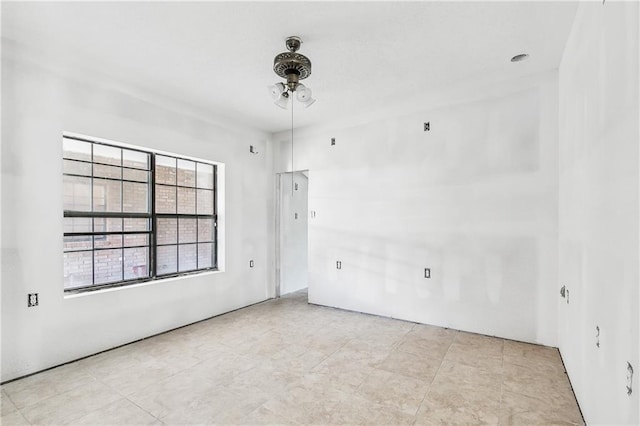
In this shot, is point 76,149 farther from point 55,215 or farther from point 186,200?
point 186,200

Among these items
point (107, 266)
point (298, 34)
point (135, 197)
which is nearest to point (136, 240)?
point (107, 266)

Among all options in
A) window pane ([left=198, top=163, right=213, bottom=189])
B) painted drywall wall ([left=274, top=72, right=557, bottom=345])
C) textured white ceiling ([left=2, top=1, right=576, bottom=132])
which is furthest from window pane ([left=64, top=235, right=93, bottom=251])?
painted drywall wall ([left=274, top=72, right=557, bottom=345])

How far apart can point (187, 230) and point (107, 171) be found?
48.7 inches

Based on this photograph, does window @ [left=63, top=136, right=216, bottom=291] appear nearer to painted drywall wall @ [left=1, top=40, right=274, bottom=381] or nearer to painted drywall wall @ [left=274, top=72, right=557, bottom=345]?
painted drywall wall @ [left=1, top=40, right=274, bottom=381]

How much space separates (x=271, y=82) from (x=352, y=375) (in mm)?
3158

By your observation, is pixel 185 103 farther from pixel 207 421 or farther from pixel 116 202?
pixel 207 421

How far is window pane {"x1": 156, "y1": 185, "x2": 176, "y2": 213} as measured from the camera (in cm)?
396

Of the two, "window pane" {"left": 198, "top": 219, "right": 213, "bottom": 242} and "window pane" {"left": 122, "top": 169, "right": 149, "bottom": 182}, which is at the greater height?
"window pane" {"left": 122, "top": 169, "right": 149, "bottom": 182}

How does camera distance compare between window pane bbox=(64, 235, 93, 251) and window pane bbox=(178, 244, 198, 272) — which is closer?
window pane bbox=(64, 235, 93, 251)

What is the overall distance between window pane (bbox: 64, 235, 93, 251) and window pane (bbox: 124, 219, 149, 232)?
41 cm

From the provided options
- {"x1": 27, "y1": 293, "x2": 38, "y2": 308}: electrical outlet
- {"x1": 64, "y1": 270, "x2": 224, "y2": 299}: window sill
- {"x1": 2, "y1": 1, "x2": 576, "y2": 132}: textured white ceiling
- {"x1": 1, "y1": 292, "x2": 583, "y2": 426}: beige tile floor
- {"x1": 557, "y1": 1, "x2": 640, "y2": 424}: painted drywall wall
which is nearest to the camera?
{"x1": 557, "y1": 1, "x2": 640, "y2": 424}: painted drywall wall

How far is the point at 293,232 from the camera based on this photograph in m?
5.93

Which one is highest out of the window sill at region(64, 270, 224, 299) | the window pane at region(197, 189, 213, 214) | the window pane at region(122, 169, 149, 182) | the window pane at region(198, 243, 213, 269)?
the window pane at region(122, 169, 149, 182)

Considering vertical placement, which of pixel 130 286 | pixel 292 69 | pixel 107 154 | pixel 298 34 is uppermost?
pixel 298 34
